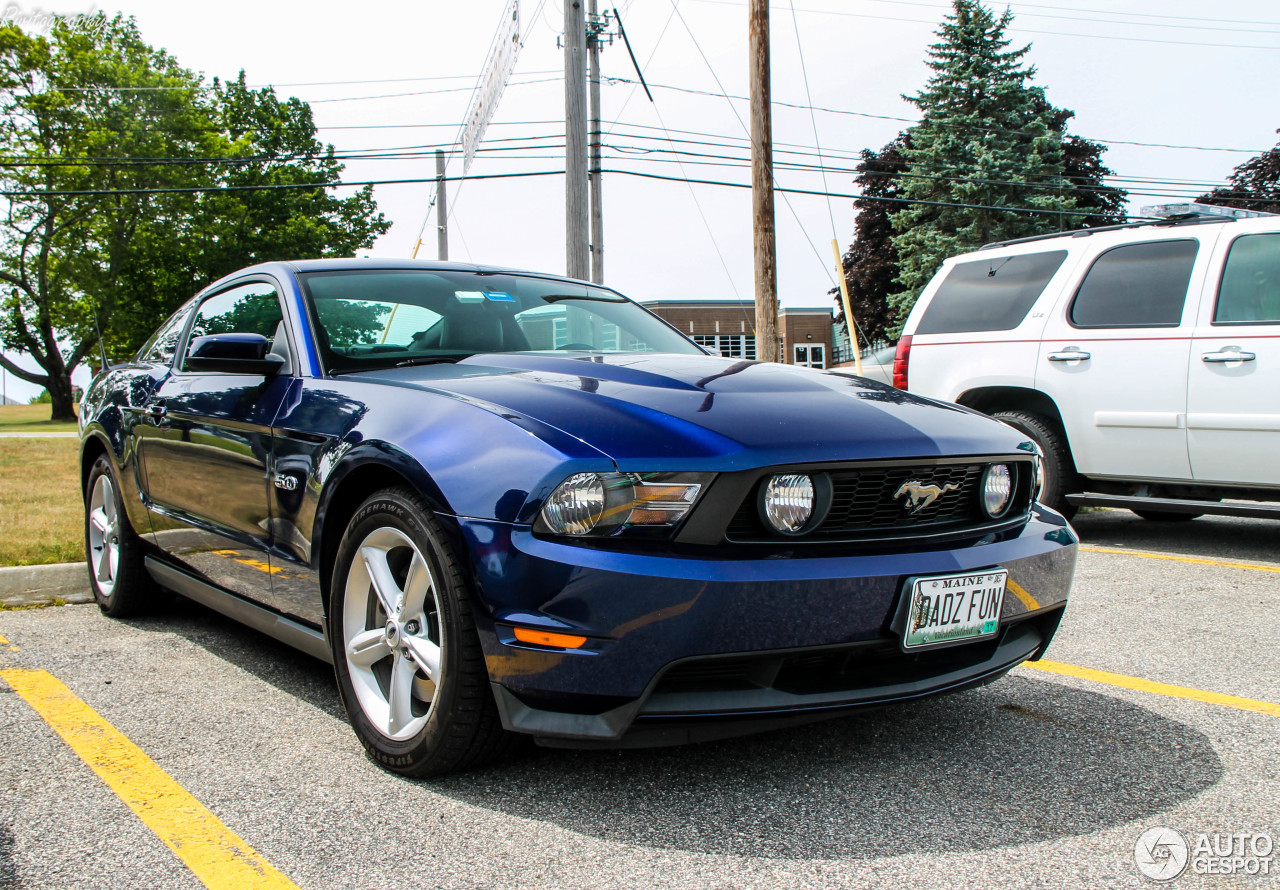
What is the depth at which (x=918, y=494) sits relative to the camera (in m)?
2.59

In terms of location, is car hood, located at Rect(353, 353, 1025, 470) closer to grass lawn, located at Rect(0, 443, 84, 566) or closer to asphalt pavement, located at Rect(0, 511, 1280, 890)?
asphalt pavement, located at Rect(0, 511, 1280, 890)

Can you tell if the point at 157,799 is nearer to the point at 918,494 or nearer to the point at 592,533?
the point at 592,533

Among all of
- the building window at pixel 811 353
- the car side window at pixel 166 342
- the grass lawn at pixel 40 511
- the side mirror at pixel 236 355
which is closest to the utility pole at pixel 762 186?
the grass lawn at pixel 40 511

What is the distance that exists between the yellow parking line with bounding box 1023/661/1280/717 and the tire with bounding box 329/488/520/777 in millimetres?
2015

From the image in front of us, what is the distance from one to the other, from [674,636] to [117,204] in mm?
A: 45068

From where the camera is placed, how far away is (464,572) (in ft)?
7.79

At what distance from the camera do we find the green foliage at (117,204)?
3997cm

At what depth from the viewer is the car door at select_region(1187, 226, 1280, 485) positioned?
5785mm

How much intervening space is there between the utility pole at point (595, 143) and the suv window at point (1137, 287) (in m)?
10.0

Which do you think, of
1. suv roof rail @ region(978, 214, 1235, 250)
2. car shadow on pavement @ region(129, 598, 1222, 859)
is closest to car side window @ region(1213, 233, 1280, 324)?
suv roof rail @ region(978, 214, 1235, 250)

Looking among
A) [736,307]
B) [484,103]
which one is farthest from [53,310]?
[736,307]

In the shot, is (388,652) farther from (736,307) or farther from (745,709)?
(736,307)

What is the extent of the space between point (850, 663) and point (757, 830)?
1.49 ft

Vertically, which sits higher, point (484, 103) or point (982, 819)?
point (484, 103)
